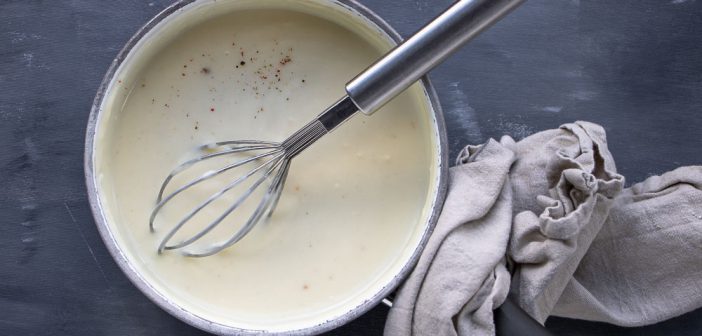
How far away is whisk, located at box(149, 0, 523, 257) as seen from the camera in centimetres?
74

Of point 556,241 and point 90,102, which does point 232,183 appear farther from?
point 556,241

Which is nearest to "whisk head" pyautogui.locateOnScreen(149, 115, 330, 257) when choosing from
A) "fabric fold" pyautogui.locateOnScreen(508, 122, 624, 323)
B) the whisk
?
the whisk

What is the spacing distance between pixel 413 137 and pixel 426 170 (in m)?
0.04

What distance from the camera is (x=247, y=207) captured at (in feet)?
2.96

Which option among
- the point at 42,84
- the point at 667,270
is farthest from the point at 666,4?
the point at 42,84

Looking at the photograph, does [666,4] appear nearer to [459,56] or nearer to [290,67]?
[459,56]

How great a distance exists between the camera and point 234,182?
34.1 inches

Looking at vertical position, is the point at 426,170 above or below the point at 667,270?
above

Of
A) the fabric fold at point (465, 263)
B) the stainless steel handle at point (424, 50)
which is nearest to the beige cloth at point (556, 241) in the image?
the fabric fold at point (465, 263)

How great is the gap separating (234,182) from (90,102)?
235mm

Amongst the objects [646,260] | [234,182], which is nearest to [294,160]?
[234,182]

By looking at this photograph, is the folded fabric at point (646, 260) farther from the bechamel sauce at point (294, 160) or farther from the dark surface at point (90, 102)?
the bechamel sauce at point (294, 160)

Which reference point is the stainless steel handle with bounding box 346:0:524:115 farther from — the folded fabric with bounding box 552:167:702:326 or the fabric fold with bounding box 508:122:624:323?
the folded fabric with bounding box 552:167:702:326

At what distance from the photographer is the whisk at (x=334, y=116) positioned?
0.74m
